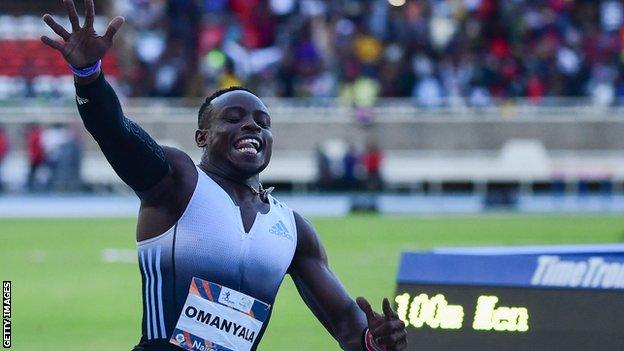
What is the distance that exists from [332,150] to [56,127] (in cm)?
525

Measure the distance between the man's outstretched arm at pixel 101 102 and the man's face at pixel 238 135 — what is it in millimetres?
415

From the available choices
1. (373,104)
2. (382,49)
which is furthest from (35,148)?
(382,49)

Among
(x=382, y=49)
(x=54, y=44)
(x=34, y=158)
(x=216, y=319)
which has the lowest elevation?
(x=216, y=319)

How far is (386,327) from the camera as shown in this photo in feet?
17.7

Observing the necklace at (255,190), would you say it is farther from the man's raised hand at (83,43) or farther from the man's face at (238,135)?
the man's raised hand at (83,43)

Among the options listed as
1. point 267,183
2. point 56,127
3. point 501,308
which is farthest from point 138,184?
point 56,127

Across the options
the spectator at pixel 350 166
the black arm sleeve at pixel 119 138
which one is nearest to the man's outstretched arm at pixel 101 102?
the black arm sleeve at pixel 119 138

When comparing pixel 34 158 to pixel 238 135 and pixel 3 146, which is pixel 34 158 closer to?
pixel 3 146

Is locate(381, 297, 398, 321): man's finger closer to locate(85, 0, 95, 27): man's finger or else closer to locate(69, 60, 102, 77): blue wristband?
locate(69, 60, 102, 77): blue wristband

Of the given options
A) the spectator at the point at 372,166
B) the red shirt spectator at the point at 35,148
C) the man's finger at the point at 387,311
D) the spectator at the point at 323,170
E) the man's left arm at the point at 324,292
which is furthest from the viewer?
the red shirt spectator at the point at 35,148

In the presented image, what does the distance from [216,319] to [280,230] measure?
0.45 metres

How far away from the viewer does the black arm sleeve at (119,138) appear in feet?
16.4

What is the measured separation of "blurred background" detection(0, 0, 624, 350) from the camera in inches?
1093

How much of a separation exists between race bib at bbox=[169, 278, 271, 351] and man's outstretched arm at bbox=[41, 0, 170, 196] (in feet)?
1.67
